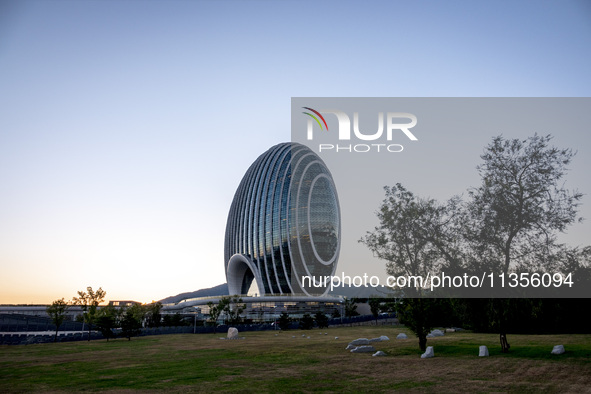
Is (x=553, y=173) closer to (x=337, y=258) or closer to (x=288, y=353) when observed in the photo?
(x=288, y=353)

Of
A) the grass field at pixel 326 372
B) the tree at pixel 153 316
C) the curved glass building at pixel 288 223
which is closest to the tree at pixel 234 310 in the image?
the tree at pixel 153 316

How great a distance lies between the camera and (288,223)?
4648 inches

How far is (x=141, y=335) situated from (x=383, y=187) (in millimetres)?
44632

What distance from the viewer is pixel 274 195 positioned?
124625 mm

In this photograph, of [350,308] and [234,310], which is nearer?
[234,310]

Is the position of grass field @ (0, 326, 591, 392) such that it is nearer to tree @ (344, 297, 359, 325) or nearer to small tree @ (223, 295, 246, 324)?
small tree @ (223, 295, 246, 324)

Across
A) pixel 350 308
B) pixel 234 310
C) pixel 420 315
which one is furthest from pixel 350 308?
pixel 420 315

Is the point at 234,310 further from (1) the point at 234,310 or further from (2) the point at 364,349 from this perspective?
(2) the point at 364,349

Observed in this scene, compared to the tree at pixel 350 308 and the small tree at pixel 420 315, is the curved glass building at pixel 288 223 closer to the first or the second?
the tree at pixel 350 308

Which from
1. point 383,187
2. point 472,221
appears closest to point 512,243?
point 472,221

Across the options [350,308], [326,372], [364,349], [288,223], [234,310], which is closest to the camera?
[326,372]

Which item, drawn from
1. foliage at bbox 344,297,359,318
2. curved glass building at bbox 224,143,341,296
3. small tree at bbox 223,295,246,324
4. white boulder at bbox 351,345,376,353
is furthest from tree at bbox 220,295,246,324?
white boulder at bbox 351,345,376,353

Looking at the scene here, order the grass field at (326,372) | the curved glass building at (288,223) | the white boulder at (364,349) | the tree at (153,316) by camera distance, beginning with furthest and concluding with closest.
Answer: the curved glass building at (288,223) → the tree at (153,316) → the white boulder at (364,349) → the grass field at (326,372)

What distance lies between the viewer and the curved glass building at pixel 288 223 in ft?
384
